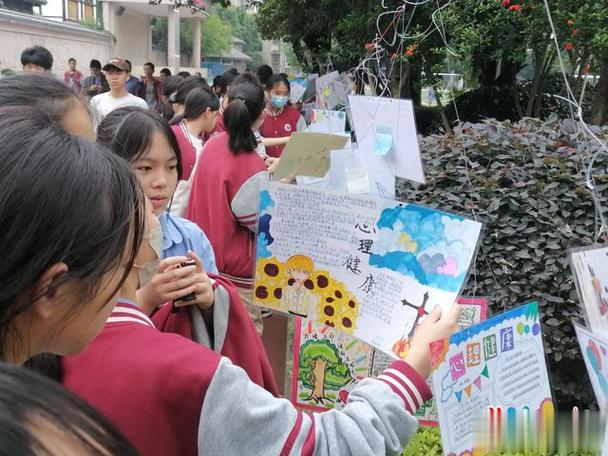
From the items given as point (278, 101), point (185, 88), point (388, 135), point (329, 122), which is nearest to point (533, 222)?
point (388, 135)

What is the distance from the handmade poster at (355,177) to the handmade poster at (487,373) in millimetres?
781

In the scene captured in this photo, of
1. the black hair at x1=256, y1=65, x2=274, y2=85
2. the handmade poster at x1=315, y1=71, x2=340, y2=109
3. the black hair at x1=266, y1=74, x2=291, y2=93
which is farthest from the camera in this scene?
the black hair at x1=256, y1=65, x2=274, y2=85

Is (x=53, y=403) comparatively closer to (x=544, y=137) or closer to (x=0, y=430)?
(x=0, y=430)

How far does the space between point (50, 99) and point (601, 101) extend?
5.98m

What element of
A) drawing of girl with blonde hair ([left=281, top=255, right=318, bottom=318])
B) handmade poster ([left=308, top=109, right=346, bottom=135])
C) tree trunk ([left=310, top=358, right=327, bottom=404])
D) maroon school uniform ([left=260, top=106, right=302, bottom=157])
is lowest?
tree trunk ([left=310, top=358, right=327, bottom=404])

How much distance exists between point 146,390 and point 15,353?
8.5 inches

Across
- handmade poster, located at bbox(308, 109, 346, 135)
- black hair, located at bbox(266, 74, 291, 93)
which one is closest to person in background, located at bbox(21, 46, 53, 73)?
handmade poster, located at bbox(308, 109, 346, 135)

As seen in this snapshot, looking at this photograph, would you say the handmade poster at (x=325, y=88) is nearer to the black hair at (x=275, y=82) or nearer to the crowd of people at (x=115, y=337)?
the black hair at (x=275, y=82)

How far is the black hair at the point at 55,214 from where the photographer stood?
0.91 meters

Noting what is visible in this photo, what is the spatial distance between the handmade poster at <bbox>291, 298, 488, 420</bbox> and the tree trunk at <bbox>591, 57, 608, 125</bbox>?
4762 millimetres

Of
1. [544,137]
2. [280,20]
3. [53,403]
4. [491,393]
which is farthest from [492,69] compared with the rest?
[53,403]

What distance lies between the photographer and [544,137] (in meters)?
3.02

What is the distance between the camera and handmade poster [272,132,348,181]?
2.49 meters

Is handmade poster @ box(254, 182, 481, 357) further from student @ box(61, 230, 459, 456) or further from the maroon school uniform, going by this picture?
the maroon school uniform
